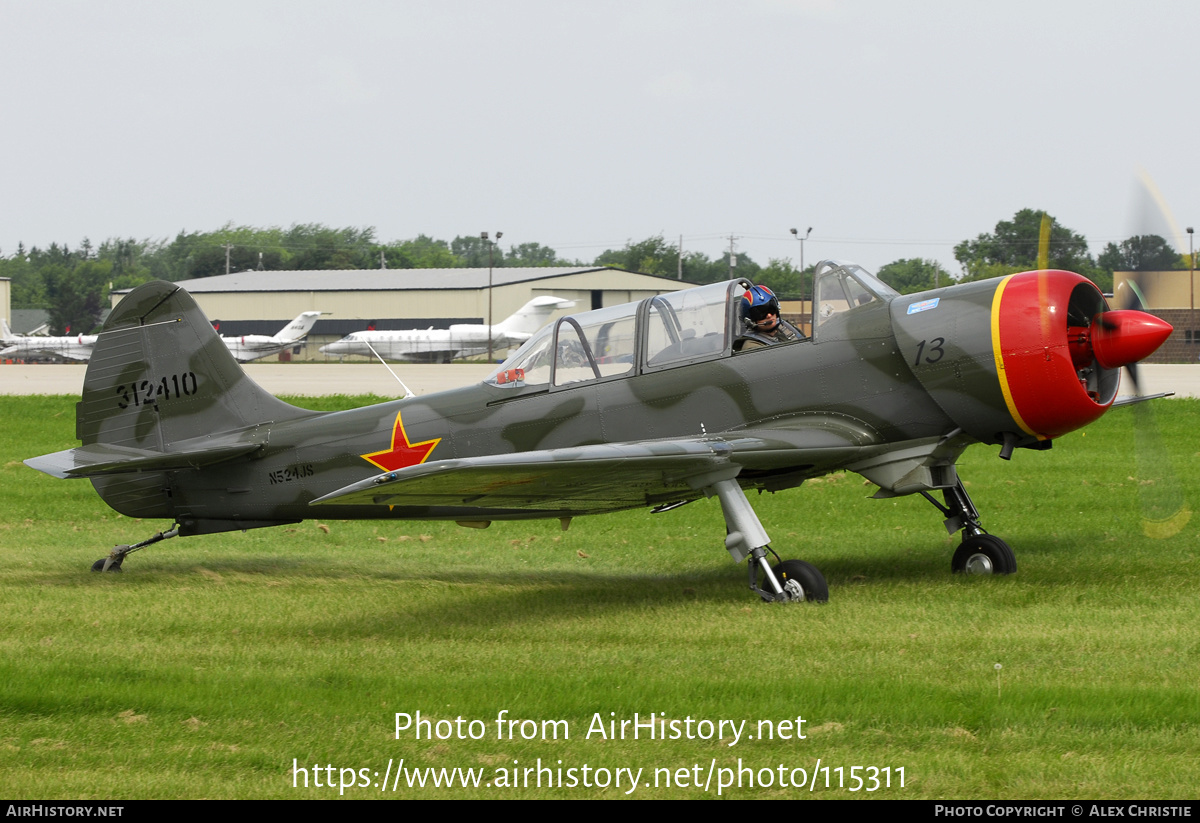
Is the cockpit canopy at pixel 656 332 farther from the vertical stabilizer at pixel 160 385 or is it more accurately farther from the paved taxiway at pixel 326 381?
the paved taxiway at pixel 326 381

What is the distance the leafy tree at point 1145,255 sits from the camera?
8.85 metres

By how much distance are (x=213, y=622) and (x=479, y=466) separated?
2.62m

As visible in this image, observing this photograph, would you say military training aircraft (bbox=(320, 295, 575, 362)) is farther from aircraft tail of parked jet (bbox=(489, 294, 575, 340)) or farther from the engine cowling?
the engine cowling

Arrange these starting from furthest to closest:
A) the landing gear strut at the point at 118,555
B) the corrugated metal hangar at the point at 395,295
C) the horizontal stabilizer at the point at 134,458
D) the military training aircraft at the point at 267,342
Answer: the corrugated metal hangar at the point at 395,295 → the military training aircraft at the point at 267,342 → the landing gear strut at the point at 118,555 → the horizontal stabilizer at the point at 134,458

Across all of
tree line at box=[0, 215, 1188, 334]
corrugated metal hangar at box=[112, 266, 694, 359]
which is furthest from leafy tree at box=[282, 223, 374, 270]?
corrugated metal hangar at box=[112, 266, 694, 359]

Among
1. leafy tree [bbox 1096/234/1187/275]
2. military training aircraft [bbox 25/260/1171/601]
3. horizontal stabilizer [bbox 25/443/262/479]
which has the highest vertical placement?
leafy tree [bbox 1096/234/1187/275]

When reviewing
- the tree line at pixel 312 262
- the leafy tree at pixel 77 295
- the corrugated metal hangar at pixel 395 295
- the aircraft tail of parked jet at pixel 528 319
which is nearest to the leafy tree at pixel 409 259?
the tree line at pixel 312 262

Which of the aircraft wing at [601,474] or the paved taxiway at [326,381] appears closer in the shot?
the aircraft wing at [601,474]

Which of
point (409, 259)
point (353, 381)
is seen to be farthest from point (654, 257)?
point (353, 381)

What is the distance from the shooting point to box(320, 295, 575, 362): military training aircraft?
6625cm

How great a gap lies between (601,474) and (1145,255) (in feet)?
13.9

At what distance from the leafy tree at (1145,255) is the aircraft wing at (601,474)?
2.32 m

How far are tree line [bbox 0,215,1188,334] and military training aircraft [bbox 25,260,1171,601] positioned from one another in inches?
85.3
